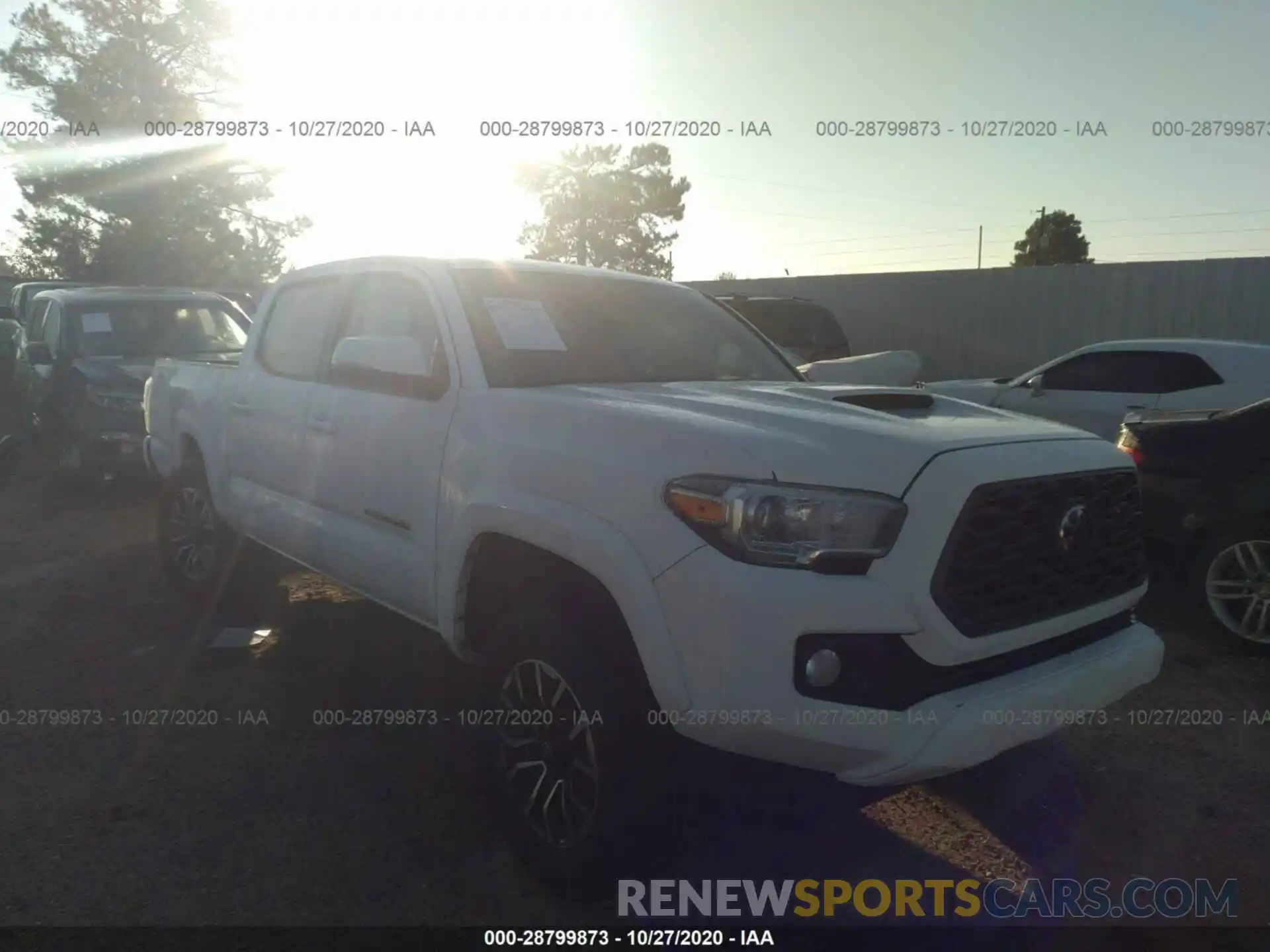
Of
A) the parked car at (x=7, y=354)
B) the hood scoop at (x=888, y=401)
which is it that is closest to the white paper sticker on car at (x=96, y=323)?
the parked car at (x=7, y=354)

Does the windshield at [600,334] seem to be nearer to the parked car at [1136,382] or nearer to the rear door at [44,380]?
the parked car at [1136,382]

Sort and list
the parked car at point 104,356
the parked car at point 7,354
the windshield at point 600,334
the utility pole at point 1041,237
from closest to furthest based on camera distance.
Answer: the windshield at point 600,334
the parked car at point 104,356
the parked car at point 7,354
the utility pole at point 1041,237

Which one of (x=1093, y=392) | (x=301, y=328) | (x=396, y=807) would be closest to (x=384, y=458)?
(x=396, y=807)

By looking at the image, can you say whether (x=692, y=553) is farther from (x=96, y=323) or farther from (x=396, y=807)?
(x=96, y=323)

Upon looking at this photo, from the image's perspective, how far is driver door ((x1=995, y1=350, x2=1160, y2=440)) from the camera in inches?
332

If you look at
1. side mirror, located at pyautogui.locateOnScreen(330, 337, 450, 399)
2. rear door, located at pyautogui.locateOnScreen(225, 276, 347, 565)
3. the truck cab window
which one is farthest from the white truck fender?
the truck cab window

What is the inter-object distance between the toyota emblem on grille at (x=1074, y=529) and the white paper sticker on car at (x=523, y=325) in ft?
5.90

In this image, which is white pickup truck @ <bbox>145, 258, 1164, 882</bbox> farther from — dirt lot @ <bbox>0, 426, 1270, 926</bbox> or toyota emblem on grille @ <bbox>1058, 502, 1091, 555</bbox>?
dirt lot @ <bbox>0, 426, 1270, 926</bbox>

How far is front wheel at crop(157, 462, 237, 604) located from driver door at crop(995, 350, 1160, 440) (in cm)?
636

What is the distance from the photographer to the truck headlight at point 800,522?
238cm

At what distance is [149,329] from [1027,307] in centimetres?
1472

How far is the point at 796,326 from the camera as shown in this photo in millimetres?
13352

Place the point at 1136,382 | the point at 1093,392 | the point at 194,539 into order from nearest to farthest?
the point at 194,539 → the point at 1136,382 → the point at 1093,392

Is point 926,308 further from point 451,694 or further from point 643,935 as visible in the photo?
point 643,935
